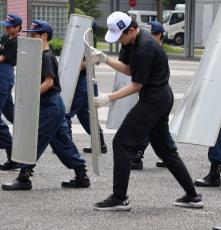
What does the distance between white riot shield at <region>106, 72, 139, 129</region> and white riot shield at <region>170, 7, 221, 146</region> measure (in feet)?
6.69

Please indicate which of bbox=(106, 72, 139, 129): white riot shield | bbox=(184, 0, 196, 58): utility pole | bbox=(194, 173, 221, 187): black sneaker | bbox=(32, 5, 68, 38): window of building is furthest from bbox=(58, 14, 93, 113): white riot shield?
bbox=(184, 0, 196, 58): utility pole

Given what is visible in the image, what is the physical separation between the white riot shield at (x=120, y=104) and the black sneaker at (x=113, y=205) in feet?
10.2

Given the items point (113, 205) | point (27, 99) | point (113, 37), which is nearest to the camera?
point (113, 37)

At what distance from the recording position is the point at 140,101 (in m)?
7.45

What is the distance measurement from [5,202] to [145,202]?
1253 millimetres

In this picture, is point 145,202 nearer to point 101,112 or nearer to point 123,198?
point 123,198

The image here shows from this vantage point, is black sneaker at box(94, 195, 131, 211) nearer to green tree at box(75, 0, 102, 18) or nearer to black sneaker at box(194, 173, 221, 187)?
black sneaker at box(194, 173, 221, 187)

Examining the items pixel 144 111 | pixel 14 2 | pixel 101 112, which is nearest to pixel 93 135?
pixel 144 111

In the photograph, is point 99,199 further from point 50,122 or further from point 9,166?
point 9,166

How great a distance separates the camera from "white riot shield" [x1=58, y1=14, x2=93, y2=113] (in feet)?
33.3

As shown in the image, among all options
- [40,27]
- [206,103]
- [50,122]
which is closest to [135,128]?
[206,103]

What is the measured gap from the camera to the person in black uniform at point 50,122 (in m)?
8.18

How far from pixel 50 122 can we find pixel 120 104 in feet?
7.89

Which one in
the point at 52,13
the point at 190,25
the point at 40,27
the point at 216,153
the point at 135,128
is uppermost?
the point at 40,27
